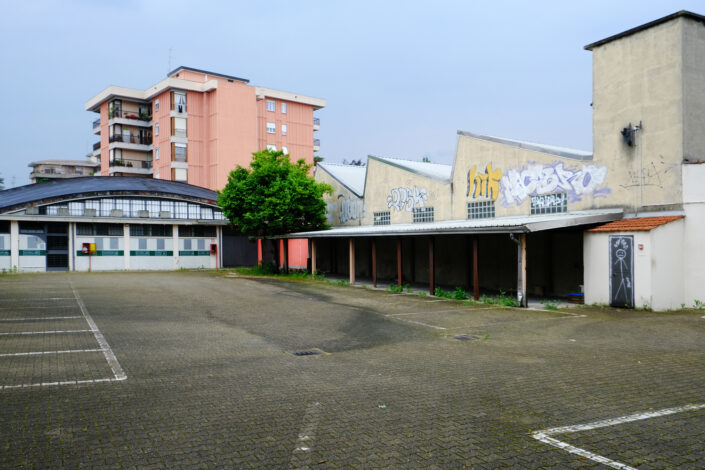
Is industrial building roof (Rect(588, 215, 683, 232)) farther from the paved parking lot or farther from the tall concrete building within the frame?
the tall concrete building

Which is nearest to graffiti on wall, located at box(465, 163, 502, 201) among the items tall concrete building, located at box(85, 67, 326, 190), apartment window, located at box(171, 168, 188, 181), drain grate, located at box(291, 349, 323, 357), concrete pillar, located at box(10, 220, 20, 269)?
drain grate, located at box(291, 349, 323, 357)

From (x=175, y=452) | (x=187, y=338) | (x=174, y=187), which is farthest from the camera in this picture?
(x=174, y=187)

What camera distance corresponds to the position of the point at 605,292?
15031mm

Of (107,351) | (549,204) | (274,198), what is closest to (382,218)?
(274,198)

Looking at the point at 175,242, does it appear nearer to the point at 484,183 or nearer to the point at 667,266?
the point at 484,183

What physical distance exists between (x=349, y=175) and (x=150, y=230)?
575 inches

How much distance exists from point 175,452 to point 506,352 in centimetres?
623

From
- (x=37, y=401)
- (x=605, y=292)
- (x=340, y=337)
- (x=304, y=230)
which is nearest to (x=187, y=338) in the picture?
(x=340, y=337)

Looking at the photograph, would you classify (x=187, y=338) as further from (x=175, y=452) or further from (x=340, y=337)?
(x=175, y=452)

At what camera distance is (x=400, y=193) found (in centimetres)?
2592

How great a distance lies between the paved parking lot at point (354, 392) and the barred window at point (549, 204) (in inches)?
211

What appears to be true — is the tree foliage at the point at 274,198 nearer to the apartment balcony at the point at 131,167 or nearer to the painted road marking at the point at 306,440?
the painted road marking at the point at 306,440

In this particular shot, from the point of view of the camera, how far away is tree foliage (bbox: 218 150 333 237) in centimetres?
2914

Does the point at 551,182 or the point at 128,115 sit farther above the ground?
the point at 128,115
